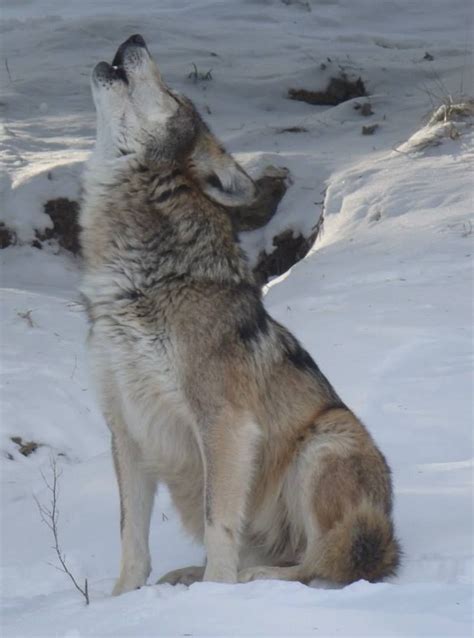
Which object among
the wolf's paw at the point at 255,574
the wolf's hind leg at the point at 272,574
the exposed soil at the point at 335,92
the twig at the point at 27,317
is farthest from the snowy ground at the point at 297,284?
the wolf's paw at the point at 255,574

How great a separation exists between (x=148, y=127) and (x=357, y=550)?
6.14ft

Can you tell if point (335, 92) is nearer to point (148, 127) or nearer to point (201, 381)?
point (148, 127)

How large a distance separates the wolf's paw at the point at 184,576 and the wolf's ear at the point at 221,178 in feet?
4.93

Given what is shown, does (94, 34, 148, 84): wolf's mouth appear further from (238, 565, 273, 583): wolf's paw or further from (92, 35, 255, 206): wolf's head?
(238, 565, 273, 583): wolf's paw

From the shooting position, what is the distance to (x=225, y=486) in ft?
13.9

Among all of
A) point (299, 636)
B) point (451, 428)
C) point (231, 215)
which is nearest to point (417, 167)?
point (451, 428)

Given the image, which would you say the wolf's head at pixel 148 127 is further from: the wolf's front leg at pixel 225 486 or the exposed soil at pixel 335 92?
the exposed soil at pixel 335 92

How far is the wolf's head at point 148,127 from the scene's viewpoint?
454 cm

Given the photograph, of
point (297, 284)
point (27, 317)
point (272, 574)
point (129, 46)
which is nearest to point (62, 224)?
point (27, 317)

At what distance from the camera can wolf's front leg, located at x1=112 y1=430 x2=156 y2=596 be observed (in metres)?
4.54

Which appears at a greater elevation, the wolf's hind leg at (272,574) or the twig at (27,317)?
the wolf's hind leg at (272,574)

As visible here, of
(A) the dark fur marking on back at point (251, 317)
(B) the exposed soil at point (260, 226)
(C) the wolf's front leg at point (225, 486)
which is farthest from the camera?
(B) the exposed soil at point (260, 226)

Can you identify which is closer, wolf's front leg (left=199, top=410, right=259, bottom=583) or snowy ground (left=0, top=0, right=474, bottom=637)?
snowy ground (left=0, top=0, right=474, bottom=637)

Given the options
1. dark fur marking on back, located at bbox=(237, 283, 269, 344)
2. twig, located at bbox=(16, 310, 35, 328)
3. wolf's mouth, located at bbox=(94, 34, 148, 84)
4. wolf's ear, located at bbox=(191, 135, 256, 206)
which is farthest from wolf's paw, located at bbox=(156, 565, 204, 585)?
twig, located at bbox=(16, 310, 35, 328)
